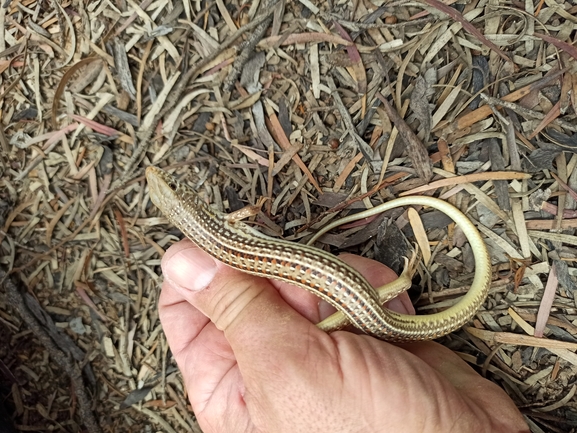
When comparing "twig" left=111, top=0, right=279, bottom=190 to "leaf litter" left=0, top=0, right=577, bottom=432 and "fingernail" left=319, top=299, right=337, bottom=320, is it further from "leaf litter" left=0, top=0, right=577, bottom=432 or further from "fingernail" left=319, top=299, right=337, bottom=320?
"fingernail" left=319, top=299, right=337, bottom=320

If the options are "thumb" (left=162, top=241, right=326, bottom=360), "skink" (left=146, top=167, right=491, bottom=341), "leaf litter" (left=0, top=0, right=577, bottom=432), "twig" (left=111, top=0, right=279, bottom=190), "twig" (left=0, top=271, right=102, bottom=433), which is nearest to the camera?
"thumb" (left=162, top=241, right=326, bottom=360)

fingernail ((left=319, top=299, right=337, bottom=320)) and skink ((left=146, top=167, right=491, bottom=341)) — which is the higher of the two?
skink ((left=146, top=167, right=491, bottom=341))

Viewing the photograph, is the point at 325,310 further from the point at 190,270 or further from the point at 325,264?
the point at 190,270

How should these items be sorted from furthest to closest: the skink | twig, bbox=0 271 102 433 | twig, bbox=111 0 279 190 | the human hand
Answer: twig, bbox=0 271 102 433
twig, bbox=111 0 279 190
the skink
the human hand

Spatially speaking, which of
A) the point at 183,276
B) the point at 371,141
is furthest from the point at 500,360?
the point at 183,276

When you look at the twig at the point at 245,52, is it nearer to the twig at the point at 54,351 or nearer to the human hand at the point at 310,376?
the human hand at the point at 310,376

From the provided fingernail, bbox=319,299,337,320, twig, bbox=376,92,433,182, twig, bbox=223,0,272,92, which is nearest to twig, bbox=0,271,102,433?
fingernail, bbox=319,299,337,320

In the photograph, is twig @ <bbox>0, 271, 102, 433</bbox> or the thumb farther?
twig @ <bbox>0, 271, 102, 433</bbox>

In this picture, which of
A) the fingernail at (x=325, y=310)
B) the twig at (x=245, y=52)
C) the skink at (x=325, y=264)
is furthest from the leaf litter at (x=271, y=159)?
the fingernail at (x=325, y=310)

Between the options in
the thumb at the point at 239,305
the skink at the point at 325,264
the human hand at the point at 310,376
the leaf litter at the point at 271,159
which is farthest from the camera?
the leaf litter at the point at 271,159
